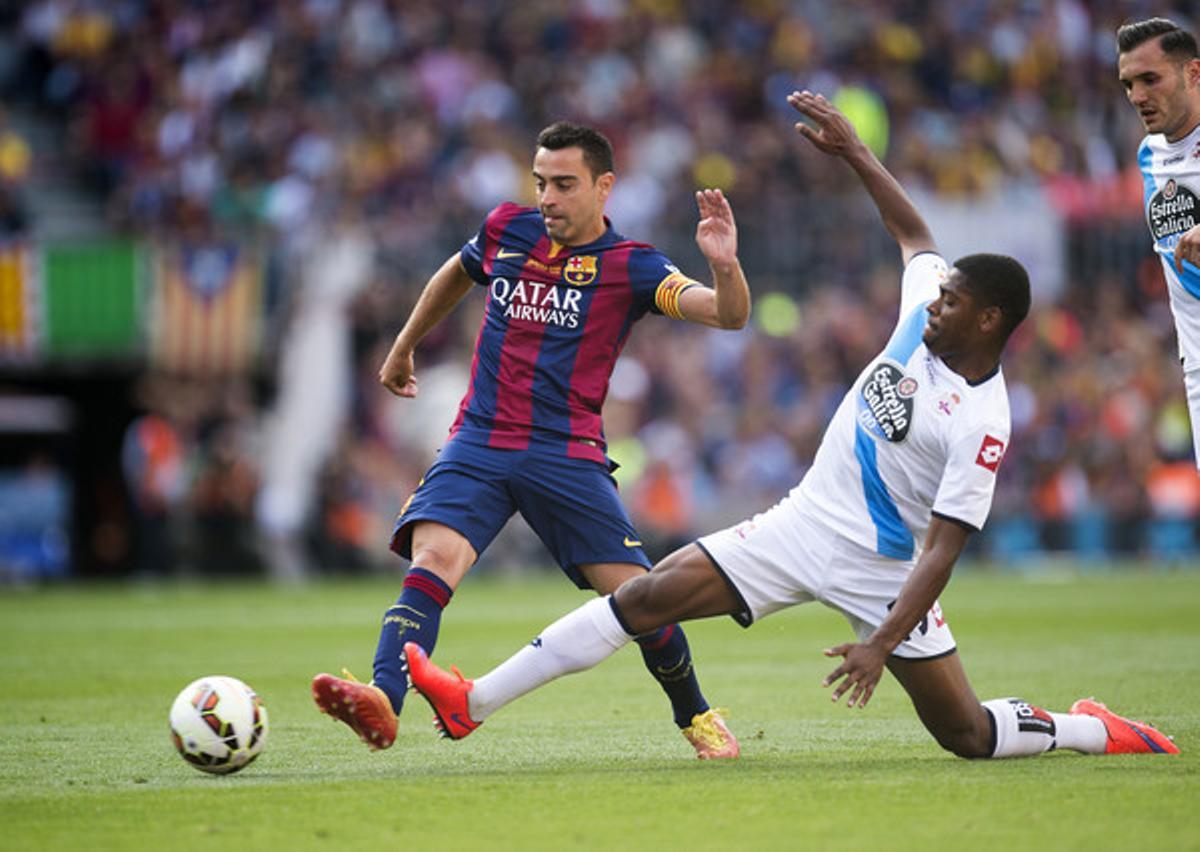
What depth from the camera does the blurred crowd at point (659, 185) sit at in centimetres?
2231

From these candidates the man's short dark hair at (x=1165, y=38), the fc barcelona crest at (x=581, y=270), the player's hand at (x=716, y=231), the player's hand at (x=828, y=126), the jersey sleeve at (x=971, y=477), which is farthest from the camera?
the fc barcelona crest at (x=581, y=270)

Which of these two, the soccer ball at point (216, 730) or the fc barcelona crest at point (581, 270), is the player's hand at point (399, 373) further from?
the soccer ball at point (216, 730)

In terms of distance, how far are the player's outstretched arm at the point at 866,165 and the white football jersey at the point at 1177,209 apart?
110 centimetres

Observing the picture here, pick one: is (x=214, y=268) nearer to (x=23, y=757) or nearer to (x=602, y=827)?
(x=23, y=757)

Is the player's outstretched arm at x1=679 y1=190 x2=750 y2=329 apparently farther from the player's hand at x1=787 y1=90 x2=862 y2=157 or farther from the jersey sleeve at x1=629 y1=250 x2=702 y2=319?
the player's hand at x1=787 y1=90 x2=862 y2=157

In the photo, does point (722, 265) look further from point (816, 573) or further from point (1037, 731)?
point (1037, 731)

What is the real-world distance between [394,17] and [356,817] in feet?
Result: 69.7

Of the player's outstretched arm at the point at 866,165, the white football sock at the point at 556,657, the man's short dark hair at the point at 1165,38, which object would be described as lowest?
the white football sock at the point at 556,657

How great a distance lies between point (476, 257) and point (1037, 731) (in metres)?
2.95

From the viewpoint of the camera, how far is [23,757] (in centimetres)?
766

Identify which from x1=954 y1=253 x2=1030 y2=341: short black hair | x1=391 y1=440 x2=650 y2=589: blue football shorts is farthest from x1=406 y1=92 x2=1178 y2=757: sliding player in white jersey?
x1=391 y1=440 x2=650 y2=589: blue football shorts

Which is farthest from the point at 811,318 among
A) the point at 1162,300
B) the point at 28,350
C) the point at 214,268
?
the point at 28,350

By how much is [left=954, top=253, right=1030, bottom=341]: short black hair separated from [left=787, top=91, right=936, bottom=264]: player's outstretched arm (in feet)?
2.11

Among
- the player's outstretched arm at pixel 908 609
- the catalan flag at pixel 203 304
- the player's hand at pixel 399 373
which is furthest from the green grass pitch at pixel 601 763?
the catalan flag at pixel 203 304
